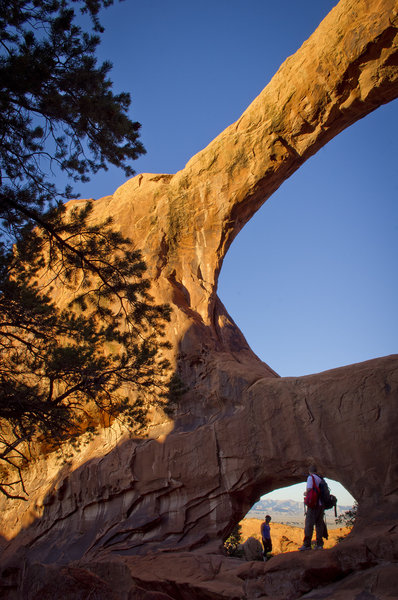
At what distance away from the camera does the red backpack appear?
9070 millimetres

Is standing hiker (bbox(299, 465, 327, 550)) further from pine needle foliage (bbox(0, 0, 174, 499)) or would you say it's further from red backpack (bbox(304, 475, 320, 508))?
pine needle foliage (bbox(0, 0, 174, 499))

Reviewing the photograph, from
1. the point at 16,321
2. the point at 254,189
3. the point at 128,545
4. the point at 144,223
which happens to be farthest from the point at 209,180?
the point at 128,545

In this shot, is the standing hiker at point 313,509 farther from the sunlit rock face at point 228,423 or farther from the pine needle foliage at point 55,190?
the pine needle foliage at point 55,190

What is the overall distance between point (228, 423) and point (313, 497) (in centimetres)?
432

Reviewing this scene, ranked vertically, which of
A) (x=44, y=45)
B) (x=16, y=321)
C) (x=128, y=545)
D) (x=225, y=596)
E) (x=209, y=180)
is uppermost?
(x=209, y=180)

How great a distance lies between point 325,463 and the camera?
11.1 metres

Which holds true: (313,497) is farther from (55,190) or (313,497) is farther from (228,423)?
(55,190)

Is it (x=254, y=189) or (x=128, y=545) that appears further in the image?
(x=254, y=189)

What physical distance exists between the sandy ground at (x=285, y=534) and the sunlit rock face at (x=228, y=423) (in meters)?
11.2

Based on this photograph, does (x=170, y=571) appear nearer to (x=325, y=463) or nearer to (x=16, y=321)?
(x=325, y=463)

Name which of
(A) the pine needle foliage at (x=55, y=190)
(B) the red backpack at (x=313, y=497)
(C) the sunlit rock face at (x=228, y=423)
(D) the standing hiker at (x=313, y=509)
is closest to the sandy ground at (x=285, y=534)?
(C) the sunlit rock face at (x=228, y=423)

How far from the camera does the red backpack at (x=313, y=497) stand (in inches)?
357

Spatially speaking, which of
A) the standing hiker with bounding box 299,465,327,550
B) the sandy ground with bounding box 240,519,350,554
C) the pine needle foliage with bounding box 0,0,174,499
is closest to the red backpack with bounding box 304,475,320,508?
the standing hiker with bounding box 299,465,327,550

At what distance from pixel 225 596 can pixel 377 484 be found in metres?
4.19
